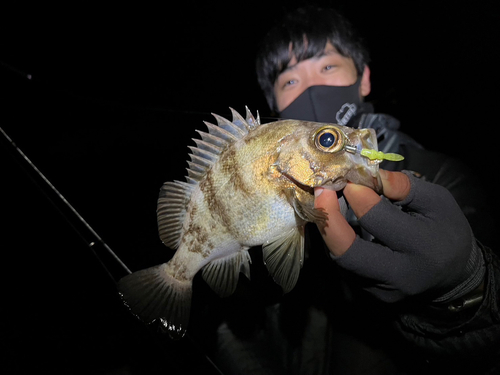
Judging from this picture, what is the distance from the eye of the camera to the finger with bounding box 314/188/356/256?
108 centimetres

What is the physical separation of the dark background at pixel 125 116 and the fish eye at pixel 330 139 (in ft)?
6.64

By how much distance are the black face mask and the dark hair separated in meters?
0.53

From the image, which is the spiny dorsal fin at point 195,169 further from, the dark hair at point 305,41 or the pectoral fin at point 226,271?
the dark hair at point 305,41

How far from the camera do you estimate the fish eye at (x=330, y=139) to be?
1.04 m

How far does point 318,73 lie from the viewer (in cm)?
238

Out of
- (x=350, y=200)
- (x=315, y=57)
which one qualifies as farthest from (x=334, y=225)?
(x=315, y=57)

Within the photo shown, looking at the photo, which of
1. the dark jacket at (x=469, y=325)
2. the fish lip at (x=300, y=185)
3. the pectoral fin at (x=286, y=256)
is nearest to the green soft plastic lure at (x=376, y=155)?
the fish lip at (x=300, y=185)

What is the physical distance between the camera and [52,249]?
14.5ft

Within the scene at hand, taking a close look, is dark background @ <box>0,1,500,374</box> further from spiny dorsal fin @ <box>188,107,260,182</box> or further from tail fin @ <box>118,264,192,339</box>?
spiny dorsal fin @ <box>188,107,260,182</box>

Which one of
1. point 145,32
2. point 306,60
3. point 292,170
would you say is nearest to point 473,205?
point 292,170

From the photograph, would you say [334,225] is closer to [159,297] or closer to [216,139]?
[216,139]

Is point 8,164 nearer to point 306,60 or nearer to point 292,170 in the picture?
point 306,60

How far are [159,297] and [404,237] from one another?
4.09 ft

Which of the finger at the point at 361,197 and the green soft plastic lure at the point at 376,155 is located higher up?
the green soft plastic lure at the point at 376,155
